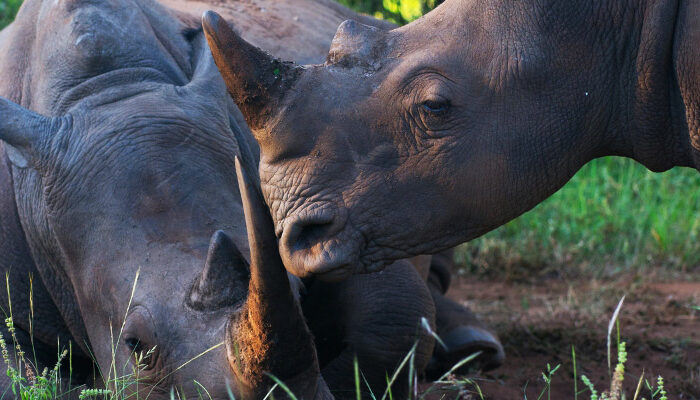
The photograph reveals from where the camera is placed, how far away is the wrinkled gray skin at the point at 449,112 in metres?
2.99

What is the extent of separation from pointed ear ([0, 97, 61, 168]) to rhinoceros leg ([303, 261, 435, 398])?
1127 millimetres

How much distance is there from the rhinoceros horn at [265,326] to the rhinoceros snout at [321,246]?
0.15ft

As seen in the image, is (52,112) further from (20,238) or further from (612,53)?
(612,53)

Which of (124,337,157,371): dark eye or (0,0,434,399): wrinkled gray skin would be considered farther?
(124,337,157,371): dark eye

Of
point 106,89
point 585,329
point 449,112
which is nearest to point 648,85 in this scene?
point 449,112

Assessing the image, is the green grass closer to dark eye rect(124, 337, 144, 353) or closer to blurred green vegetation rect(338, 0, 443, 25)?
blurred green vegetation rect(338, 0, 443, 25)

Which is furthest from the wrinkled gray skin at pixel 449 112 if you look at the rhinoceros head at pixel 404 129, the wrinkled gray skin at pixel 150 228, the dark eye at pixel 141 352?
the dark eye at pixel 141 352

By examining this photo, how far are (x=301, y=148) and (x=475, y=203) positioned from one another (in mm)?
518

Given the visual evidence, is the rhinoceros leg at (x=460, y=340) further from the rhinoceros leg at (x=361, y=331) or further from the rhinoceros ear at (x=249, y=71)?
the rhinoceros ear at (x=249, y=71)

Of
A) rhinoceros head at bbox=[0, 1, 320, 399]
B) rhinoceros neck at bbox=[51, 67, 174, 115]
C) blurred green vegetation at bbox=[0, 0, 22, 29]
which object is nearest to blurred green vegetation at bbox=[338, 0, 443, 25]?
blurred green vegetation at bbox=[0, 0, 22, 29]

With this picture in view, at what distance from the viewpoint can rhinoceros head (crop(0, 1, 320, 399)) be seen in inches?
125

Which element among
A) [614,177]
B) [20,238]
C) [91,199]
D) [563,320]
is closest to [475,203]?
[91,199]

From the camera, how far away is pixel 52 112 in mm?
3959

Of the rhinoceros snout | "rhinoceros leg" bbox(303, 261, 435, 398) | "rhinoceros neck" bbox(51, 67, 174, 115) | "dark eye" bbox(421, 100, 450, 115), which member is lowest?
"rhinoceros leg" bbox(303, 261, 435, 398)
